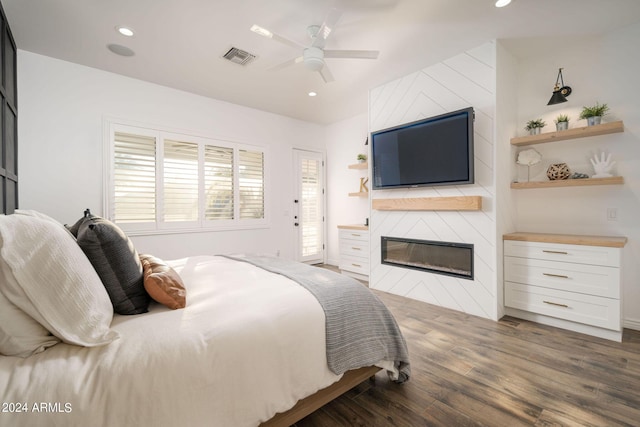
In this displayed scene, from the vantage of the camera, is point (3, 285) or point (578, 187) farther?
point (578, 187)

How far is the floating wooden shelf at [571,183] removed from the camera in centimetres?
252

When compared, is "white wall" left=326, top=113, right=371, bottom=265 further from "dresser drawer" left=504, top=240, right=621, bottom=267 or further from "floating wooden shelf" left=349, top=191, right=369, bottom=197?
"dresser drawer" left=504, top=240, right=621, bottom=267

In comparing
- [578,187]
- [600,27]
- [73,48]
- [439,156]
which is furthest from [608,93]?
[73,48]

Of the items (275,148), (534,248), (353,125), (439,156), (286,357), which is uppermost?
(353,125)

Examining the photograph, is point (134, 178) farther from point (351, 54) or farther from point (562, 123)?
point (562, 123)

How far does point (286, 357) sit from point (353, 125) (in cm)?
452

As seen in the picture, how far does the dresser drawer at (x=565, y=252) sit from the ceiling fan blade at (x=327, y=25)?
267 centimetres

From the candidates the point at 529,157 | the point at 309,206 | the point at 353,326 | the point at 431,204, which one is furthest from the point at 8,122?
the point at 529,157

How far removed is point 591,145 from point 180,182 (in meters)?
4.81

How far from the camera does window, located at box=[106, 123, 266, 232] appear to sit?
3.41 m

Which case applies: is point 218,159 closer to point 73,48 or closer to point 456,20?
point 73,48

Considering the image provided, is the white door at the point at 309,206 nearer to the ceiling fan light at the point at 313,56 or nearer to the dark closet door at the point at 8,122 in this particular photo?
the ceiling fan light at the point at 313,56

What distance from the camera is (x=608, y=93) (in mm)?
2701

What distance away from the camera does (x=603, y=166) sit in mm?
2633
